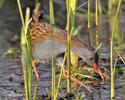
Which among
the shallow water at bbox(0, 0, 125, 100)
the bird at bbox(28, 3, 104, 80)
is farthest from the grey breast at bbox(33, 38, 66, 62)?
the shallow water at bbox(0, 0, 125, 100)

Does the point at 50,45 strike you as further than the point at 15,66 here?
No

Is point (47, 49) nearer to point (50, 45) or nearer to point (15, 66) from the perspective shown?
point (50, 45)

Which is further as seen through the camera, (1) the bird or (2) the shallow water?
(1) the bird

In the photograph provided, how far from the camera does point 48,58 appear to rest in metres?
4.64

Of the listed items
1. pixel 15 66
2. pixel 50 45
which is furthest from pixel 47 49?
pixel 15 66

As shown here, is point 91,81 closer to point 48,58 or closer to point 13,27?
point 48,58

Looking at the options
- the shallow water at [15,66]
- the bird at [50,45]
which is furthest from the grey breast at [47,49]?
the shallow water at [15,66]

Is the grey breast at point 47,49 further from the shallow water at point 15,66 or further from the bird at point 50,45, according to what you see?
the shallow water at point 15,66

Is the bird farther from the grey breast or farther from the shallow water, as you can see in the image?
the shallow water

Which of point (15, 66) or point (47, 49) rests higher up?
point (47, 49)

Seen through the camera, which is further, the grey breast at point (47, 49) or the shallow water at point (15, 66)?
the grey breast at point (47, 49)

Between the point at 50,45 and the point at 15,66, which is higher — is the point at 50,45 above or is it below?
above

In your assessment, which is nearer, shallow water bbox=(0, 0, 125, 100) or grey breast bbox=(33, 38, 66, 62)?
shallow water bbox=(0, 0, 125, 100)

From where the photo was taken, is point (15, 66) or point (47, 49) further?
point (15, 66)
